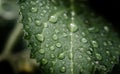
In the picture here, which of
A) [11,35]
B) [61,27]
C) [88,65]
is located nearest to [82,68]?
[88,65]

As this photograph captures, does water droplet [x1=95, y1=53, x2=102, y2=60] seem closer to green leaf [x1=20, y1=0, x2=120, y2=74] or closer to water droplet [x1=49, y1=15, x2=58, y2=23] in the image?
green leaf [x1=20, y1=0, x2=120, y2=74]

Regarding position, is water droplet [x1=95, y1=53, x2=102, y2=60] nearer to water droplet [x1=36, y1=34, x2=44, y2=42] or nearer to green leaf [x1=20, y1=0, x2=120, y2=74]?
green leaf [x1=20, y1=0, x2=120, y2=74]

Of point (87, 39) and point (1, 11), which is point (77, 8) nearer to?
point (87, 39)

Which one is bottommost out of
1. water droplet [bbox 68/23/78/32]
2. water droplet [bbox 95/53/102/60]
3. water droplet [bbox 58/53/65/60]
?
water droplet [bbox 95/53/102/60]

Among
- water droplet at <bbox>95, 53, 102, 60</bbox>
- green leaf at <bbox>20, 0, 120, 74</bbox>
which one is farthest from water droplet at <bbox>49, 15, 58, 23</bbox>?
water droplet at <bbox>95, 53, 102, 60</bbox>

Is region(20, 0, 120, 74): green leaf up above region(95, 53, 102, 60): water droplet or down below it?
above

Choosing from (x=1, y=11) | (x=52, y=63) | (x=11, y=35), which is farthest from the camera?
(x=1, y=11)

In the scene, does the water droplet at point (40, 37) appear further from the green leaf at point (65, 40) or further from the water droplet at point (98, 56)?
the water droplet at point (98, 56)

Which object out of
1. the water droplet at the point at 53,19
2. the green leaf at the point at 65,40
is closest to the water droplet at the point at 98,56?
the green leaf at the point at 65,40
